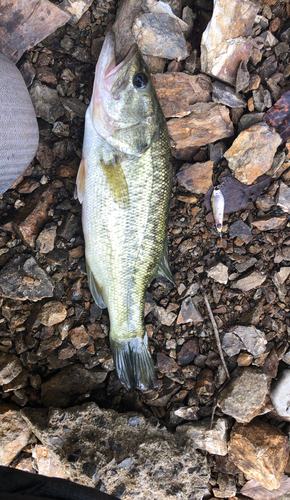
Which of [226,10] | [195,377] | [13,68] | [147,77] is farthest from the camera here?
[195,377]

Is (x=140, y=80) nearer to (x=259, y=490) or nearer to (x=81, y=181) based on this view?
(x=81, y=181)

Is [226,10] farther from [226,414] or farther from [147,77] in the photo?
[226,414]

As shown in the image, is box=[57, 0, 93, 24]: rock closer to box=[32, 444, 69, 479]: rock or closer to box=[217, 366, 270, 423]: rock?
box=[217, 366, 270, 423]: rock

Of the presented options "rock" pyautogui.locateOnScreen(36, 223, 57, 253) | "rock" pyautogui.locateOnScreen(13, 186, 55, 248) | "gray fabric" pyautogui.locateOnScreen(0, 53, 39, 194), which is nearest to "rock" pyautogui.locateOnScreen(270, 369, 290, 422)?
"rock" pyautogui.locateOnScreen(36, 223, 57, 253)

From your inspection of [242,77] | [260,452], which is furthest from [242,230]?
[260,452]

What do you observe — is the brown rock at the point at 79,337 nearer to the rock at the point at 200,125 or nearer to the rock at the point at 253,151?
the rock at the point at 200,125

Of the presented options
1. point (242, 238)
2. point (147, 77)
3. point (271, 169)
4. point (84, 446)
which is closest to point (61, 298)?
point (84, 446)
